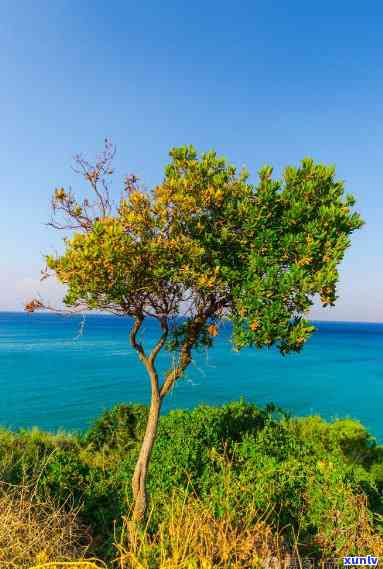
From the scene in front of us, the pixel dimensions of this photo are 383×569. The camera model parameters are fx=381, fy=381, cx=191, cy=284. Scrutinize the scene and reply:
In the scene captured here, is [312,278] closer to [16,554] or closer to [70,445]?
[16,554]

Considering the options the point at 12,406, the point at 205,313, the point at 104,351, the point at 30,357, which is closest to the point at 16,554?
the point at 205,313

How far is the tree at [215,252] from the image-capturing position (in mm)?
7508

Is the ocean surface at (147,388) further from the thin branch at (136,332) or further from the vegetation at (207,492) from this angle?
the thin branch at (136,332)

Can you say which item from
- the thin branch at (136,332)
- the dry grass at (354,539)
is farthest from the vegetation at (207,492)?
the thin branch at (136,332)

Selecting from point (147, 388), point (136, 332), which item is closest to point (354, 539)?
point (136, 332)

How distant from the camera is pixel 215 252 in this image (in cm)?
827

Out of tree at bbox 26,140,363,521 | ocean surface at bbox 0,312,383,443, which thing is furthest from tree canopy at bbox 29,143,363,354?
ocean surface at bbox 0,312,383,443

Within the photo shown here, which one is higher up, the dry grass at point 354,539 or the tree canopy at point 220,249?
the tree canopy at point 220,249

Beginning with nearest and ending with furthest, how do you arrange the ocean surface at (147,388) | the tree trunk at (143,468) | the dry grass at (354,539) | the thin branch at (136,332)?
the dry grass at (354,539) → the tree trunk at (143,468) → the thin branch at (136,332) → the ocean surface at (147,388)

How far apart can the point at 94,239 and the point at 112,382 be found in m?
41.2

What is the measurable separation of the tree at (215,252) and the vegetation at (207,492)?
1.26m

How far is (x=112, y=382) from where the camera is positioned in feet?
151

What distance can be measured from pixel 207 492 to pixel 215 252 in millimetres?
5775

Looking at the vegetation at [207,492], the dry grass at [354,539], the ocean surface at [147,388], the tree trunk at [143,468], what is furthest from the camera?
the ocean surface at [147,388]
